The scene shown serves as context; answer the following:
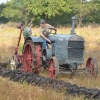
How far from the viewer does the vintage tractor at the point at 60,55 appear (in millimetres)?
10984

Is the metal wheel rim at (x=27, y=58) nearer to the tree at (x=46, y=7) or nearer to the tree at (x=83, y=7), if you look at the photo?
the tree at (x=46, y=7)

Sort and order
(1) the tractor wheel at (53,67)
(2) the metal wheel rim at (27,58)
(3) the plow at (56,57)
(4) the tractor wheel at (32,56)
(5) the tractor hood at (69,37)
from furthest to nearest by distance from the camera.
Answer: (2) the metal wheel rim at (27,58)
(4) the tractor wheel at (32,56)
(5) the tractor hood at (69,37)
(3) the plow at (56,57)
(1) the tractor wheel at (53,67)

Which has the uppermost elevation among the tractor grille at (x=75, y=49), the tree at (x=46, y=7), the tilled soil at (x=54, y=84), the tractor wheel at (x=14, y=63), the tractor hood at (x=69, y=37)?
the tree at (x=46, y=7)

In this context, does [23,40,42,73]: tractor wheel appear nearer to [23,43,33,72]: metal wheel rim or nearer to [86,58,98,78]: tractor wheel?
[23,43,33,72]: metal wheel rim

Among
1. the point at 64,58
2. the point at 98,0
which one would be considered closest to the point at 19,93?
the point at 64,58

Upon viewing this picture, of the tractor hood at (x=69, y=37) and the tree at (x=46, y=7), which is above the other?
the tree at (x=46, y=7)

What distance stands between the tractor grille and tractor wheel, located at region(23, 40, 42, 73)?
1037 mm

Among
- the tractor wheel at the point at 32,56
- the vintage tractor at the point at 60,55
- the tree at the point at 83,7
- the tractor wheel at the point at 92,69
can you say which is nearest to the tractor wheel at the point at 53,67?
the vintage tractor at the point at 60,55

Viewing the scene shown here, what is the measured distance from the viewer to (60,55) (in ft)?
37.3

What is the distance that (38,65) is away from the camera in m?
11.4

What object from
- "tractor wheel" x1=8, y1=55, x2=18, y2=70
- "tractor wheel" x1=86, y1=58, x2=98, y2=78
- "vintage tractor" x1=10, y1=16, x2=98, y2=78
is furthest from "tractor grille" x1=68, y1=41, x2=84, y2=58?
"tractor wheel" x1=8, y1=55, x2=18, y2=70

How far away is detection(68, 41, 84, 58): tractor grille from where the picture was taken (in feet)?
36.3

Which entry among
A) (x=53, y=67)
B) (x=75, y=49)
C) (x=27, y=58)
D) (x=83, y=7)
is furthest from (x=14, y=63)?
(x=83, y=7)

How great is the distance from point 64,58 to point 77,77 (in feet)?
2.49
